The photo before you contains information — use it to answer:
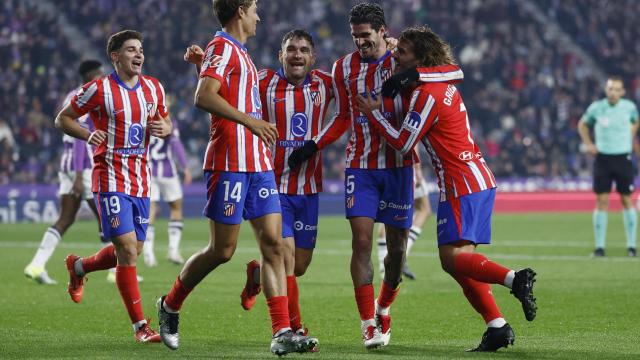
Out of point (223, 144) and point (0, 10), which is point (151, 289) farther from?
point (0, 10)

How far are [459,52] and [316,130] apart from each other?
28.2 m

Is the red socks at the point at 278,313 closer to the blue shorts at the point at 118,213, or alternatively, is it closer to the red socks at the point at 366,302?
the red socks at the point at 366,302

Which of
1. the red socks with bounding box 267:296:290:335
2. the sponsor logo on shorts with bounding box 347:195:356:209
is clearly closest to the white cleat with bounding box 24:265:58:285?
the sponsor logo on shorts with bounding box 347:195:356:209

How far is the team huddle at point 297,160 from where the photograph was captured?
7457mm

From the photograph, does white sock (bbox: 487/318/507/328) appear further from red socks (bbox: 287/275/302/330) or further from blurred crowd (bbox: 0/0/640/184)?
blurred crowd (bbox: 0/0/640/184)

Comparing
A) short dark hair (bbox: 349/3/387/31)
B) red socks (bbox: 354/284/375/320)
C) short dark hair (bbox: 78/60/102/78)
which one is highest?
short dark hair (bbox: 349/3/387/31)

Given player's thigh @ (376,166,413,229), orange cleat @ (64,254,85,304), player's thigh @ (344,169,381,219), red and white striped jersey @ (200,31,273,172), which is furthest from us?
orange cleat @ (64,254,85,304)

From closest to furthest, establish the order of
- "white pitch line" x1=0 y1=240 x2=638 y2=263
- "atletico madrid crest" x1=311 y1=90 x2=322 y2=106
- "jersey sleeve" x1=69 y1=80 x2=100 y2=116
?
"atletico madrid crest" x1=311 y1=90 x2=322 y2=106 → "jersey sleeve" x1=69 y1=80 x2=100 y2=116 → "white pitch line" x1=0 y1=240 x2=638 y2=263

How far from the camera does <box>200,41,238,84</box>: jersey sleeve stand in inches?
287

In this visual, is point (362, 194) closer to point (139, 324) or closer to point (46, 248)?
point (139, 324)

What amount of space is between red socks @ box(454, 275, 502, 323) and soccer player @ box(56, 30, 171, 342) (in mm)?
2280

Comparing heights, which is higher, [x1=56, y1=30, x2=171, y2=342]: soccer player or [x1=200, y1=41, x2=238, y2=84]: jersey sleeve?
[x1=200, y1=41, x2=238, y2=84]: jersey sleeve

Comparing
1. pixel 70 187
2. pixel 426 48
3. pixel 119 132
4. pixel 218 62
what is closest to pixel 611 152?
pixel 70 187

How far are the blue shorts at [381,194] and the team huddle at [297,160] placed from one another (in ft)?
0.03
